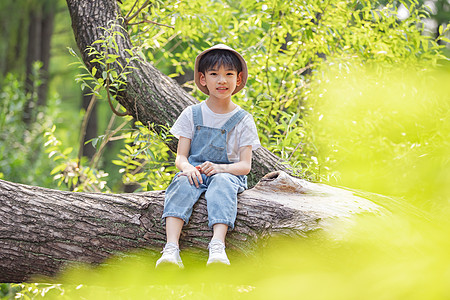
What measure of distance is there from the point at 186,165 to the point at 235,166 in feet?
0.84

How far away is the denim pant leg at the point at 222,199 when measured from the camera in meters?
2.10

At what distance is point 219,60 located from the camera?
236 cm

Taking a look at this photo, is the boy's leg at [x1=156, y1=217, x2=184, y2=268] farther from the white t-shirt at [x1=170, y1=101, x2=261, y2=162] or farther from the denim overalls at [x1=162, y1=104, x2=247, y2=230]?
the white t-shirt at [x1=170, y1=101, x2=261, y2=162]

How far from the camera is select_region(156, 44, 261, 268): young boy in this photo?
2.13 metres

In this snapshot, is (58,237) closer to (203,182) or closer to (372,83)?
(203,182)

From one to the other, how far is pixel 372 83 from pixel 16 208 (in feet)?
8.73

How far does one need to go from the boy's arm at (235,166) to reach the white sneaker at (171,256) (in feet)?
1.43

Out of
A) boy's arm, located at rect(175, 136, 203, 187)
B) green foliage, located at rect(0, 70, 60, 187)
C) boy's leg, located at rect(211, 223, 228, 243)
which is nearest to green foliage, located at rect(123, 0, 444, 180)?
boy's arm, located at rect(175, 136, 203, 187)

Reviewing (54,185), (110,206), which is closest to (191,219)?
(110,206)

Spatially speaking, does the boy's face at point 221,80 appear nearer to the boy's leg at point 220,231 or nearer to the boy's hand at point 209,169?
the boy's hand at point 209,169

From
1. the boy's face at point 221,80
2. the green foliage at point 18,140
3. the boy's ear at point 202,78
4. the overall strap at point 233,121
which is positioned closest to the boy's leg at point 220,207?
the overall strap at point 233,121

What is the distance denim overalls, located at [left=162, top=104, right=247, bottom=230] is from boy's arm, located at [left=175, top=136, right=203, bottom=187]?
22 millimetres

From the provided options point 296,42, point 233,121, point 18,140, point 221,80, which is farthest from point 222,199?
point 18,140

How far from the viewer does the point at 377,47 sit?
374cm
